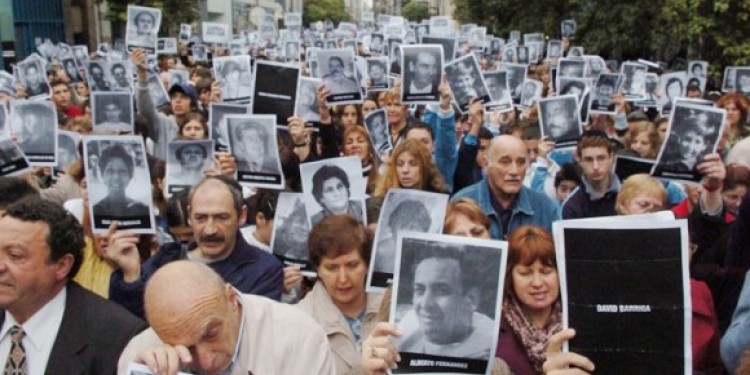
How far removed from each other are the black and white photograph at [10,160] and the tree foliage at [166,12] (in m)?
25.4

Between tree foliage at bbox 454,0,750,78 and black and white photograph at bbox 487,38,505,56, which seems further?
black and white photograph at bbox 487,38,505,56

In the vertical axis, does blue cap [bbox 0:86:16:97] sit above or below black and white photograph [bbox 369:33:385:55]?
below

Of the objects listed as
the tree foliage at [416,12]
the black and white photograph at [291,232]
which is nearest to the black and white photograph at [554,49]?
the black and white photograph at [291,232]

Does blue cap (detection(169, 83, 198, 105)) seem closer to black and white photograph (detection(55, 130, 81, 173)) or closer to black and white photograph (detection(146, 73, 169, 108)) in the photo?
black and white photograph (detection(146, 73, 169, 108))

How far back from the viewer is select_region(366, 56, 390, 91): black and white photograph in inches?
398

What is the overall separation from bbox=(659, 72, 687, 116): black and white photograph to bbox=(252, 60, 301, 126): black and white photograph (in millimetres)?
5178

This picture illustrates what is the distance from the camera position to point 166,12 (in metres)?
31.1

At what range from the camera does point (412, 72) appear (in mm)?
7719

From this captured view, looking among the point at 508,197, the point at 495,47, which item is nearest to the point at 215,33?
the point at 495,47

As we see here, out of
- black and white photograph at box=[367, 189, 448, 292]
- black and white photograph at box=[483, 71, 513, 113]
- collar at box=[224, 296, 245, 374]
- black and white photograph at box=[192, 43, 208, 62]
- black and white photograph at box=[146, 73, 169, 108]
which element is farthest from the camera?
black and white photograph at box=[192, 43, 208, 62]

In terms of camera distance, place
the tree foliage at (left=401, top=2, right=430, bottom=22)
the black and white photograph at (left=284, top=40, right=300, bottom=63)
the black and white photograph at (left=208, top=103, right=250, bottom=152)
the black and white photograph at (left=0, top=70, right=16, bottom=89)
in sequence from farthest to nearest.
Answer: the tree foliage at (left=401, top=2, right=430, bottom=22)
the black and white photograph at (left=284, top=40, right=300, bottom=63)
the black and white photograph at (left=0, top=70, right=16, bottom=89)
the black and white photograph at (left=208, top=103, right=250, bottom=152)

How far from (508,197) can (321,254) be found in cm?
155

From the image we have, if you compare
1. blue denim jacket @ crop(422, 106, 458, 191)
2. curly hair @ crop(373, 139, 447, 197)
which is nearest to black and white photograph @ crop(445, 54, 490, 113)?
blue denim jacket @ crop(422, 106, 458, 191)

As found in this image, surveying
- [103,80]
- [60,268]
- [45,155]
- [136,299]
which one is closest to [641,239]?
[60,268]
